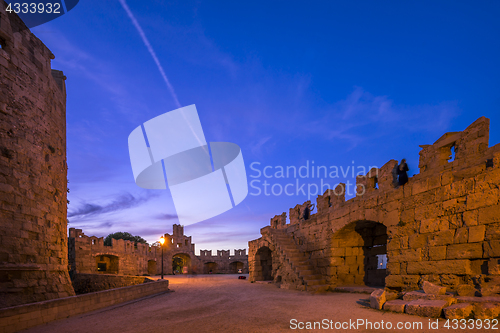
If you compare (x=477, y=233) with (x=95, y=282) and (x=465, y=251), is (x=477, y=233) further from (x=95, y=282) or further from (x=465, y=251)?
(x=95, y=282)

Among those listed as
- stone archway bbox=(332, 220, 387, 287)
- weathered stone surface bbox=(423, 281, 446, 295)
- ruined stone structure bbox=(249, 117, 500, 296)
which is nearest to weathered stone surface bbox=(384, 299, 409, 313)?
weathered stone surface bbox=(423, 281, 446, 295)

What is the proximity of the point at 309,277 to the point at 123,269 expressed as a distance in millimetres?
19620

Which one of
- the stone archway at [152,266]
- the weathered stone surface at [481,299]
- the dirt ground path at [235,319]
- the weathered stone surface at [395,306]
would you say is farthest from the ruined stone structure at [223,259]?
the weathered stone surface at [481,299]

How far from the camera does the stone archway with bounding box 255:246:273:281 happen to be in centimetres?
1770

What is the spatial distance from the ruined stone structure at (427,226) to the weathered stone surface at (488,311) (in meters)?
0.88

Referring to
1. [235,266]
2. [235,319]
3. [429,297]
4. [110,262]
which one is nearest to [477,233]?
[429,297]

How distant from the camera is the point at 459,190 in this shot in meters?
6.23

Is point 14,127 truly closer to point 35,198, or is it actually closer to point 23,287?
point 35,198

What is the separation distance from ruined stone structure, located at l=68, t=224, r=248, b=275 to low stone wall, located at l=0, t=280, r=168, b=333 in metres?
10.5

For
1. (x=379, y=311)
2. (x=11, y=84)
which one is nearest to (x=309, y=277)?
(x=379, y=311)

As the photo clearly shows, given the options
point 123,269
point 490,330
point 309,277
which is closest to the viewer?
point 490,330

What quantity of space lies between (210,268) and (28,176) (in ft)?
109

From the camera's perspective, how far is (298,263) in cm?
1195

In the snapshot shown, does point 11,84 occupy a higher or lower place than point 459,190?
higher
